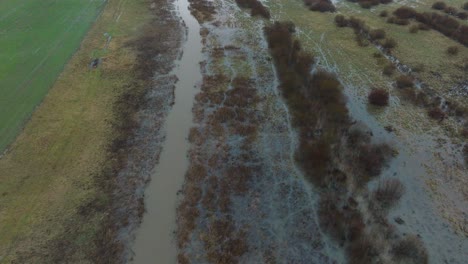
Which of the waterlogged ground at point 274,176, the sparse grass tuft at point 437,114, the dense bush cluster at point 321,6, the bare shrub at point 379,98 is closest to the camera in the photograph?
the waterlogged ground at point 274,176

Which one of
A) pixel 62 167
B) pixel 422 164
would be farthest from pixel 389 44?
pixel 62 167

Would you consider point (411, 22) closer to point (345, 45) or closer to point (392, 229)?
point (345, 45)

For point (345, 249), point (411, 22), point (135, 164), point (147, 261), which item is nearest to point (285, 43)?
point (411, 22)

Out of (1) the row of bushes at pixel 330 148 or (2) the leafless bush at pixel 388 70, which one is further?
(2) the leafless bush at pixel 388 70

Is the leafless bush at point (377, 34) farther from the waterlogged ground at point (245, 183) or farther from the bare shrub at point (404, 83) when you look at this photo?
the waterlogged ground at point (245, 183)

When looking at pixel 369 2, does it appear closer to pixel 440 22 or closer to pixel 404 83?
pixel 440 22

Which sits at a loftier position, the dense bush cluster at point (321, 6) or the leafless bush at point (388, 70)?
the leafless bush at point (388, 70)

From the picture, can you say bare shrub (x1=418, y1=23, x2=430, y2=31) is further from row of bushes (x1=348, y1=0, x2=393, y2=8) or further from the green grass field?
the green grass field

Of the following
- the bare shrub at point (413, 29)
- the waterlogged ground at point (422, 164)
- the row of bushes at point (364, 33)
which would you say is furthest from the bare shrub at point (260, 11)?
the bare shrub at point (413, 29)
